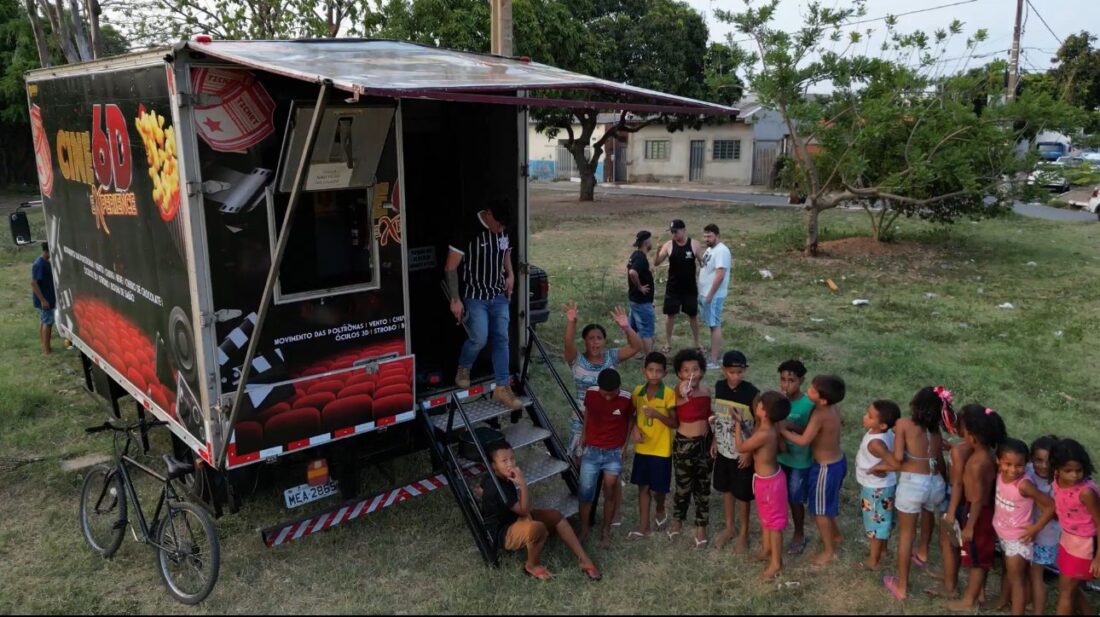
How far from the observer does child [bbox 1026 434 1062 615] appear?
3.83 meters

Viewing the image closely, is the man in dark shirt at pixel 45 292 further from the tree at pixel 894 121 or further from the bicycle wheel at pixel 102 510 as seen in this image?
the tree at pixel 894 121

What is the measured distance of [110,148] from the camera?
16.6ft

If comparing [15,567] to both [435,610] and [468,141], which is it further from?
[468,141]

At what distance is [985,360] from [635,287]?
Result: 12.8ft

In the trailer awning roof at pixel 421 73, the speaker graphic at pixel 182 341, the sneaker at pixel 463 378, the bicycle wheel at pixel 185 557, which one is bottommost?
the bicycle wheel at pixel 185 557

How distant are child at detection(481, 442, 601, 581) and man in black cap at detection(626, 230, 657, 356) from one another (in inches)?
127

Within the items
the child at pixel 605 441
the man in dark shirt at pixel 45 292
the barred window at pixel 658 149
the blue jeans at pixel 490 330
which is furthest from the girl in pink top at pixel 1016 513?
the barred window at pixel 658 149

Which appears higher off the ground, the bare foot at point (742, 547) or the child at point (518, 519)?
the child at point (518, 519)

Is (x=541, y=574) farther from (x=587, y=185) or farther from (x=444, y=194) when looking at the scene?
(x=587, y=185)

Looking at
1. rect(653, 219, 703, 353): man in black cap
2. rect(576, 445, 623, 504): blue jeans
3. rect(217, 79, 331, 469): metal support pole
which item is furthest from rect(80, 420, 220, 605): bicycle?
rect(653, 219, 703, 353): man in black cap

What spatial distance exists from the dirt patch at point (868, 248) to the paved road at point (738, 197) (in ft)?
17.0

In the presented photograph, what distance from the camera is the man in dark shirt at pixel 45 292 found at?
812 centimetres

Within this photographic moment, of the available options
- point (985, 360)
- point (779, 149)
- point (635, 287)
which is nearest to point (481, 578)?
point (635, 287)

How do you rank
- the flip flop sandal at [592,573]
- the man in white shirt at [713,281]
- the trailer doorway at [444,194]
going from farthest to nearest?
the man in white shirt at [713,281]
the trailer doorway at [444,194]
the flip flop sandal at [592,573]
